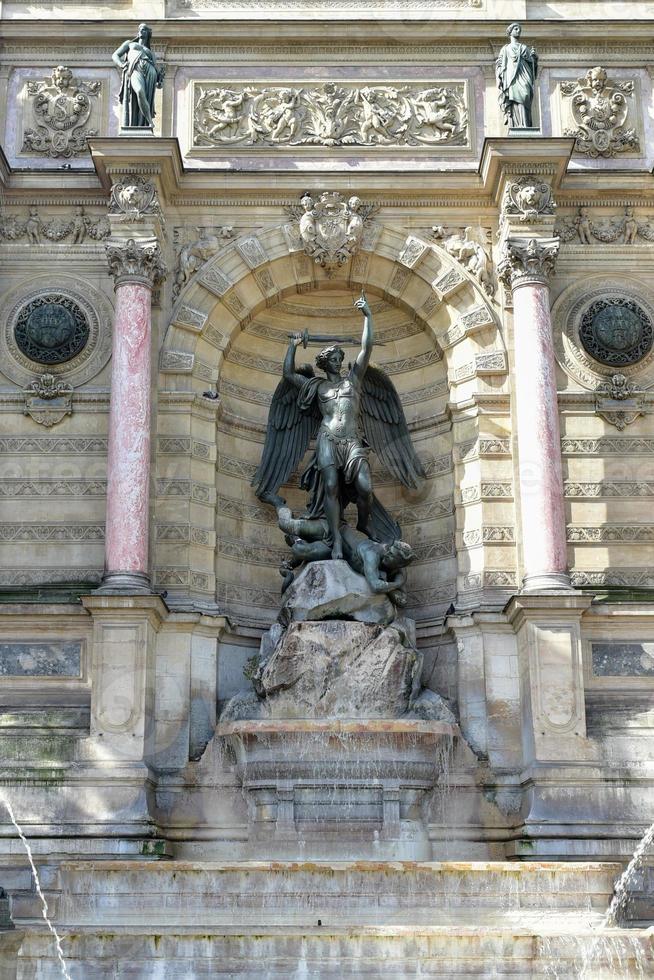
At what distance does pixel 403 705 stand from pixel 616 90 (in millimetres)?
9385

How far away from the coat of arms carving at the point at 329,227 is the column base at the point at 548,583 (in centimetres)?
523

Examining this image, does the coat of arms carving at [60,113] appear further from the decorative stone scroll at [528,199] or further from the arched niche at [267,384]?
the decorative stone scroll at [528,199]

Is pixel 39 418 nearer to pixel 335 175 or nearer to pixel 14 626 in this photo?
pixel 14 626

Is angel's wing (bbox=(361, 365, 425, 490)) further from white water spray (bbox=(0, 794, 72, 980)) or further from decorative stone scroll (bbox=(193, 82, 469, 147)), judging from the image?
white water spray (bbox=(0, 794, 72, 980))

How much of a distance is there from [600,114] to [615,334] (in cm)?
337

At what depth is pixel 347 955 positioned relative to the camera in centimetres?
1155

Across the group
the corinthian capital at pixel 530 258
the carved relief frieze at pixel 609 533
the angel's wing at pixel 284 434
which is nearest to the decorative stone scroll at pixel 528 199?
the corinthian capital at pixel 530 258

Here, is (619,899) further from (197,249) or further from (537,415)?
(197,249)

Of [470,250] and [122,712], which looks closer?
[122,712]

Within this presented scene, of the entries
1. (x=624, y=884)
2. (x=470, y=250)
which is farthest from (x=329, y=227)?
(x=624, y=884)

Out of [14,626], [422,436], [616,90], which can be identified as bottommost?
[14,626]

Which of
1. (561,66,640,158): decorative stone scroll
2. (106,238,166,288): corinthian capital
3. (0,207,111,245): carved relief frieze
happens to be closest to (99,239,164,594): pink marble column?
(106,238,166,288): corinthian capital

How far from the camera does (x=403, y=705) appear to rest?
16.2 meters

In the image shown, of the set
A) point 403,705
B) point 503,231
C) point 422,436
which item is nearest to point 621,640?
point 403,705
